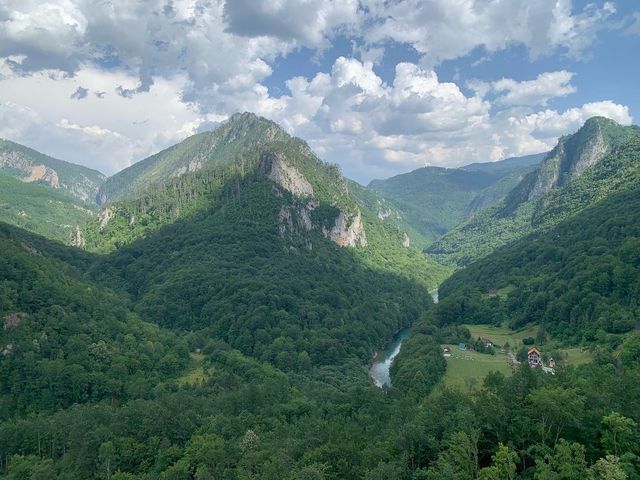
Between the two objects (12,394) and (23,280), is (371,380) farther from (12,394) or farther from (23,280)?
(23,280)

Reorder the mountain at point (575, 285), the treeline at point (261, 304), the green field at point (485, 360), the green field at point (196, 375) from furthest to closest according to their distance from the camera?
the treeline at point (261, 304) < the mountain at point (575, 285) < the green field at point (196, 375) < the green field at point (485, 360)

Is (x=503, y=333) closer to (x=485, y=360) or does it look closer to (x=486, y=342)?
(x=486, y=342)

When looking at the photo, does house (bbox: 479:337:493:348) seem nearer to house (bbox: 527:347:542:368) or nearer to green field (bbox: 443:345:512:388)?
green field (bbox: 443:345:512:388)

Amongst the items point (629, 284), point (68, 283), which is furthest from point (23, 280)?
point (629, 284)

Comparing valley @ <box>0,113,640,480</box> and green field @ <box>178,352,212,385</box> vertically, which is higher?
valley @ <box>0,113,640,480</box>

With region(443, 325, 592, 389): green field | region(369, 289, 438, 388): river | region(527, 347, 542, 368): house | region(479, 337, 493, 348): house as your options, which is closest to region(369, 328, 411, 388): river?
region(369, 289, 438, 388): river

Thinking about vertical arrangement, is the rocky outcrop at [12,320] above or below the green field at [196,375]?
above

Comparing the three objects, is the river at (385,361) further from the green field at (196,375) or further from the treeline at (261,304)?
the green field at (196,375)

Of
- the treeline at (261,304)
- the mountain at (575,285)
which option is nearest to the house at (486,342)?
the mountain at (575,285)
